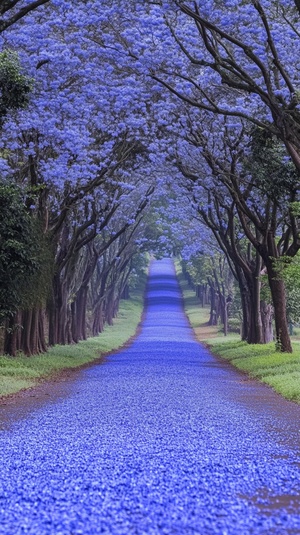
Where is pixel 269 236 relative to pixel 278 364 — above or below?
above

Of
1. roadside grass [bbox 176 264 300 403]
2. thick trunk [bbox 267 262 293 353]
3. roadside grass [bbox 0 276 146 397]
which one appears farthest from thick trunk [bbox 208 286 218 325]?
thick trunk [bbox 267 262 293 353]

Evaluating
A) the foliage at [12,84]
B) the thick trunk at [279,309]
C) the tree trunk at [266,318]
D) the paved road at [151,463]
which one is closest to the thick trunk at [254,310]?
the tree trunk at [266,318]

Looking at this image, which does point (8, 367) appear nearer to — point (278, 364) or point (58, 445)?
point (278, 364)

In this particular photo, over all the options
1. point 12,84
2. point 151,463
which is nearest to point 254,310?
point 12,84

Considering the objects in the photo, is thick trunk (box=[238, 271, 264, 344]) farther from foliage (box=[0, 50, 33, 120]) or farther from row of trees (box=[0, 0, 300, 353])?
foliage (box=[0, 50, 33, 120])

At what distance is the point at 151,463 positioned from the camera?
9445 millimetres

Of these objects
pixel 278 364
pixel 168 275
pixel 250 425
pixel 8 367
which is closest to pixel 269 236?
pixel 278 364

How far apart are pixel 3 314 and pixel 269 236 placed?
11097mm

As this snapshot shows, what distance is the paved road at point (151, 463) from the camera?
6.69 meters

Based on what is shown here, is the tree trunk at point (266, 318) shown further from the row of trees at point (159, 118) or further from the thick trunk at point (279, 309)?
the thick trunk at point (279, 309)

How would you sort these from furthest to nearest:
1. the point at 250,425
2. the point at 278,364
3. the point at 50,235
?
the point at 50,235 → the point at 278,364 → the point at 250,425

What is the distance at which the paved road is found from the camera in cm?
669

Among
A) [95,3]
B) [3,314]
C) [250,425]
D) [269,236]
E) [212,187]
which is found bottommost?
[250,425]

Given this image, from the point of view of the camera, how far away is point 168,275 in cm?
13175
